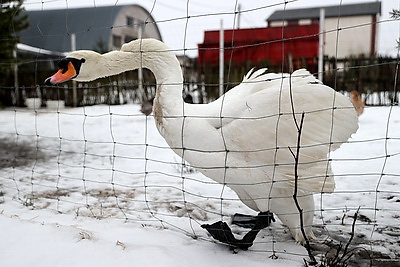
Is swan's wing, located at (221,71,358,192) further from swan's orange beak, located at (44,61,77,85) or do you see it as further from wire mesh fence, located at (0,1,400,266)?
swan's orange beak, located at (44,61,77,85)

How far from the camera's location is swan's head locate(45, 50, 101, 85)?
2803mm

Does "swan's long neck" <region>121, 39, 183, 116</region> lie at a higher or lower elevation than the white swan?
higher

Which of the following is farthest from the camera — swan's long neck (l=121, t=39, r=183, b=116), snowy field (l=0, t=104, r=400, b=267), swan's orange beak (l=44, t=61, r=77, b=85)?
swan's orange beak (l=44, t=61, r=77, b=85)

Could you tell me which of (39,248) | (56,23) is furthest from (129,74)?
(39,248)

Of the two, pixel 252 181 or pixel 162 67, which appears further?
pixel 162 67

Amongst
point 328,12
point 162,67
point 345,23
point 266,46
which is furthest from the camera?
point 328,12

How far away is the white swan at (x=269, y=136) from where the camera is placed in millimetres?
2357

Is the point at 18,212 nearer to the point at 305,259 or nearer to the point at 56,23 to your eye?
the point at 305,259

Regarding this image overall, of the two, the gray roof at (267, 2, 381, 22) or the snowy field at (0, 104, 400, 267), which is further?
the gray roof at (267, 2, 381, 22)

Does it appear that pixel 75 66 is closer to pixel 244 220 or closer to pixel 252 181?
pixel 252 181

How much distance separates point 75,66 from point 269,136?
5.00 ft

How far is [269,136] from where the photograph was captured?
2.38 meters

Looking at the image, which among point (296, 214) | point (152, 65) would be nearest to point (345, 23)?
point (152, 65)

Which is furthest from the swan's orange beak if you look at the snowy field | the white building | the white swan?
the white building
